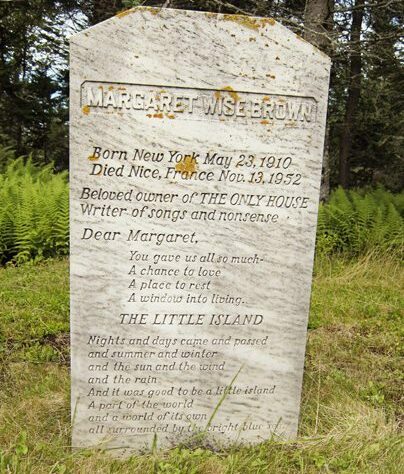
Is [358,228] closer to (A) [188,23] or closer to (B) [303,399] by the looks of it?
(B) [303,399]

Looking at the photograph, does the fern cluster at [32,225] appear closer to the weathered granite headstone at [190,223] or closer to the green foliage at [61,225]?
the green foliage at [61,225]

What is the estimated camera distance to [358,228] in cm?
680

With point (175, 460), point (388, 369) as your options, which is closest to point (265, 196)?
point (175, 460)

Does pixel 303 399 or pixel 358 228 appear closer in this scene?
pixel 303 399

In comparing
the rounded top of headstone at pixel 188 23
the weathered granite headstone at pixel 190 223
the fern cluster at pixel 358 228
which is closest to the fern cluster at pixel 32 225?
the fern cluster at pixel 358 228

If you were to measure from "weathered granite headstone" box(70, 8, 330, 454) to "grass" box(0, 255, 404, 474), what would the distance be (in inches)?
7.0

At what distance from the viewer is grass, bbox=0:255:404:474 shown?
8.06 feet

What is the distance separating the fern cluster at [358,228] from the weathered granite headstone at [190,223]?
12.9 ft

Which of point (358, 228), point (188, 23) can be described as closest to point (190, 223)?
point (188, 23)

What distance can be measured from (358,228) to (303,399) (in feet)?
13.8

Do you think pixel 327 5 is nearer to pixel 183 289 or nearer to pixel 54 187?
pixel 54 187

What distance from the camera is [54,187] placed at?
23.5 feet

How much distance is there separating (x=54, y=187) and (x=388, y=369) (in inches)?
214

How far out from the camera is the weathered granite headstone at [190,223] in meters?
2.28
